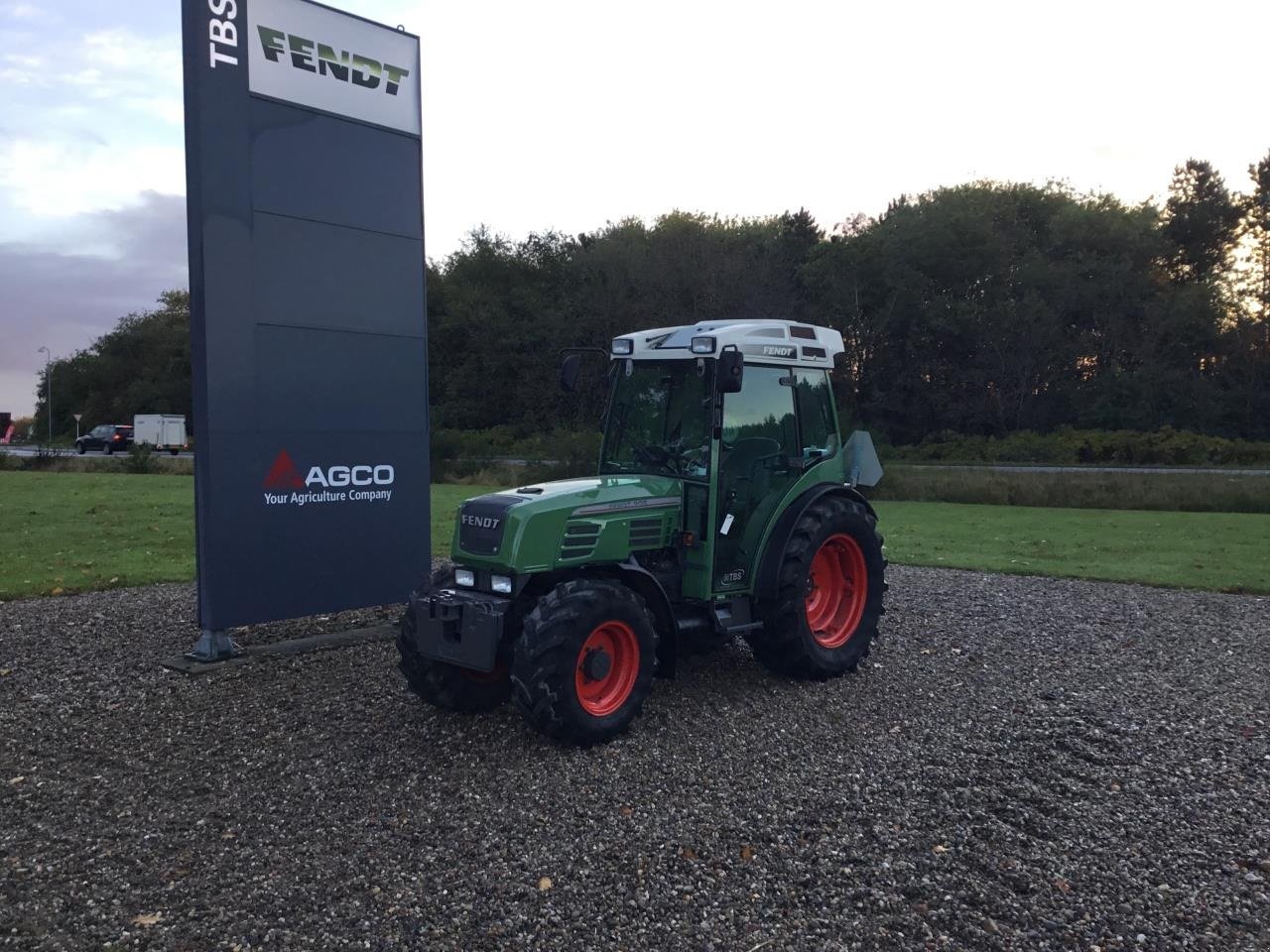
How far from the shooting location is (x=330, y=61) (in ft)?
28.1

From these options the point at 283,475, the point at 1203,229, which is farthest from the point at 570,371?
the point at 1203,229

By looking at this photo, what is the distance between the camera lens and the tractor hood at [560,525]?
6008 millimetres

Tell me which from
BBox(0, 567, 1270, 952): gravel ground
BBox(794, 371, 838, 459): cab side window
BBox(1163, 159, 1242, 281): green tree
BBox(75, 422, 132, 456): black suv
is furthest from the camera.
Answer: BBox(75, 422, 132, 456): black suv

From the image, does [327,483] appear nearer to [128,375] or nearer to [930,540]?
[930,540]

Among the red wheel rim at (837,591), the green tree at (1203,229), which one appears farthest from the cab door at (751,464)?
the green tree at (1203,229)

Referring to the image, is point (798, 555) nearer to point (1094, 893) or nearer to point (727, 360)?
point (727, 360)

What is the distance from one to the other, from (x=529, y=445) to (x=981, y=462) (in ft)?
56.6

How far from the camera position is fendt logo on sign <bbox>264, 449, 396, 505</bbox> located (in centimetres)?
820

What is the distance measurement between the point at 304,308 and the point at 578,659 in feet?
14.0

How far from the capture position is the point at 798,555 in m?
7.04

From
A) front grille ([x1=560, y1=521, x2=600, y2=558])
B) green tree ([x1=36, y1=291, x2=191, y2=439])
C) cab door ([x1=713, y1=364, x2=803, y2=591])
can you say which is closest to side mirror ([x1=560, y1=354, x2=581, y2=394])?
cab door ([x1=713, y1=364, x2=803, y2=591])

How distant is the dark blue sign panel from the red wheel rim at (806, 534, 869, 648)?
3680mm

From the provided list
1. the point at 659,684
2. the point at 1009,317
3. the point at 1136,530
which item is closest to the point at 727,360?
the point at 659,684

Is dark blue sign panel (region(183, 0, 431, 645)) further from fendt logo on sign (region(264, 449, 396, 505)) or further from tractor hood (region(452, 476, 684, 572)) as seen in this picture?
A: tractor hood (region(452, 476, 684, 572))
